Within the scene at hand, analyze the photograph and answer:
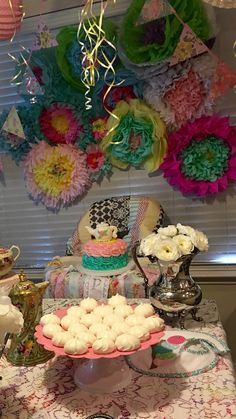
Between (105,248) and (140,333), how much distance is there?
1.15m

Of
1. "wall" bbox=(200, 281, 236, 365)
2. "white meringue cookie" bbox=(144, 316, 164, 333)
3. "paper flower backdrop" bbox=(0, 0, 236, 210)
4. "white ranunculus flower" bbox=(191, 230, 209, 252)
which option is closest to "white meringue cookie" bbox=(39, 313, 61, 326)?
"white meringue cookie" bbox=(144, 316, 164, 333)

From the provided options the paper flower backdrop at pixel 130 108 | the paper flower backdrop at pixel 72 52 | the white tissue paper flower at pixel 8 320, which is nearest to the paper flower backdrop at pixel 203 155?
the paper flower backdrop at pixel 130 108

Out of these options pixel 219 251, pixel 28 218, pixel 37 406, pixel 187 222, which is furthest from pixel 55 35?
pixel 37 406

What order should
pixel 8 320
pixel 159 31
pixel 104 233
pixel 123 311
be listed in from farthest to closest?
pixel 159 31, pixel 104 233, pixel 123 311, pixel 8 320

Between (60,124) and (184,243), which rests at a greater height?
(60,124)

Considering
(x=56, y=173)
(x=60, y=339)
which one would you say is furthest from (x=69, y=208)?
(x=60, y=339)

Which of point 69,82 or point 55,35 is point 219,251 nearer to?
point 69,82

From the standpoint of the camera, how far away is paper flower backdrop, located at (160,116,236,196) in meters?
2.64

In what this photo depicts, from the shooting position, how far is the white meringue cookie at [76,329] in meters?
1.15

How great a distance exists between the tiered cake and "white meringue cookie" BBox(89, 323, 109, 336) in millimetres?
1054

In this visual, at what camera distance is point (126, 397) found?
114 cm

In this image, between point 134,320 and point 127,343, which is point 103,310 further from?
point 127,343

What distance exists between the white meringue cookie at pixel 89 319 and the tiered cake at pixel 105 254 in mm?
986

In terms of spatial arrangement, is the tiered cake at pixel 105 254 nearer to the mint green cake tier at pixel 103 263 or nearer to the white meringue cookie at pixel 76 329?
the mint green cake tier at pixel 103 263
